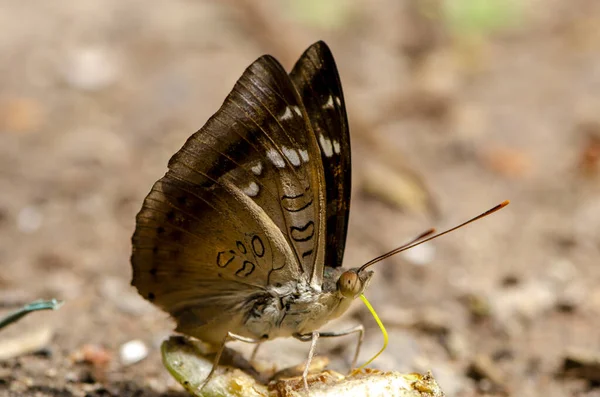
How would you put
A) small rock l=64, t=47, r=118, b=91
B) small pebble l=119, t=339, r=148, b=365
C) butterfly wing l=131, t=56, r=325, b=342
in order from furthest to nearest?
small rock l=64, t=47, r=118, b=91, small pebble l=119, t=339, r=148, b=365, butterfly wing l=131, t=56, r=325, b=342

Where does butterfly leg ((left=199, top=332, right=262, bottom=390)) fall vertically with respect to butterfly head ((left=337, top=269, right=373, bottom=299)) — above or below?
below

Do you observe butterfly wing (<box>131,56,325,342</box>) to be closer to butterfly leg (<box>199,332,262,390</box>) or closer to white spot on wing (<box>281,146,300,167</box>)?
white spot on wing (<box>281,146,300,167</box>)

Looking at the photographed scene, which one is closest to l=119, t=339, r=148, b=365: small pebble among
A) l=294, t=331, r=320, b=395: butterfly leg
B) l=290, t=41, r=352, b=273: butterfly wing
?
l=294, t=331, r=320, b=395: butterfly leg

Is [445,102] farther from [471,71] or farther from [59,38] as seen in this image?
[59,38]

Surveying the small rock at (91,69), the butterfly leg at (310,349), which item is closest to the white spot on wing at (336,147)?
the butterfly leg at (310,349)

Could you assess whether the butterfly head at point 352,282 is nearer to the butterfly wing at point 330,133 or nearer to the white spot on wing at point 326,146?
the butterfly wing at point 330,133

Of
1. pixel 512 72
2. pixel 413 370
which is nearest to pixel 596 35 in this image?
pixel 512 72

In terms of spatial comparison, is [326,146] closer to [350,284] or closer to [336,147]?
[336,147]
